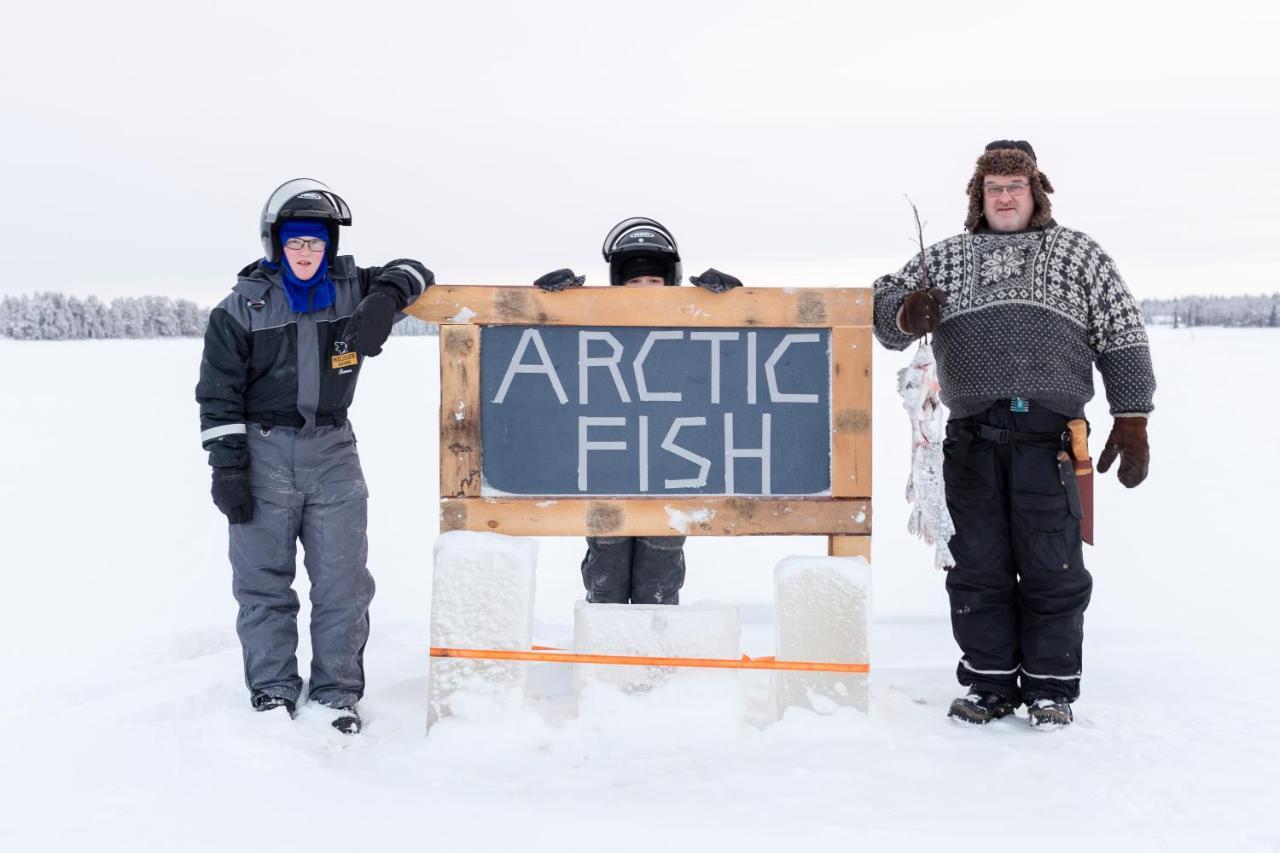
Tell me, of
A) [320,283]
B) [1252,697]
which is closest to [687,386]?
[320,283]

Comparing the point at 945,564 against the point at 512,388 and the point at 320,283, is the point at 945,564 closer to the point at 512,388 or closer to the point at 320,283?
the point at 512,388

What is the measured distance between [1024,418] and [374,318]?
219 centimetres

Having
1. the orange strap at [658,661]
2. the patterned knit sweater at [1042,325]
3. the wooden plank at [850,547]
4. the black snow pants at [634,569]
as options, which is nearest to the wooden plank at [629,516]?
the wooden plank at [850,547]

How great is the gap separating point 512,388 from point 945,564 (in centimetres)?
161

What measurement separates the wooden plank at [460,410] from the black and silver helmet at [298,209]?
621 mm

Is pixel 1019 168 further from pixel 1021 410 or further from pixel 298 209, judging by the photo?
pixel 298 209

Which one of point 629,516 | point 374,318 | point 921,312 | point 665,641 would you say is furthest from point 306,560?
point 921,312

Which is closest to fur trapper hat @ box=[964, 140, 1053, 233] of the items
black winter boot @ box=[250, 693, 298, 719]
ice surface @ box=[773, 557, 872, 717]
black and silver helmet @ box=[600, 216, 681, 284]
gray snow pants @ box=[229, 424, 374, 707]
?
black and silver helmet @ box=[600, 216, 681, 284]

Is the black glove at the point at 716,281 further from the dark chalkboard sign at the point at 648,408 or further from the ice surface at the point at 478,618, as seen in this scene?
Result: the ice surface at the point at 478,618

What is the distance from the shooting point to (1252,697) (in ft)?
11.4

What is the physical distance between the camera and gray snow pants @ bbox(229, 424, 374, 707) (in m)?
3.33

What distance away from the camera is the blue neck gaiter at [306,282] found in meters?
3.33

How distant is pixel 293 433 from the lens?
131 inches

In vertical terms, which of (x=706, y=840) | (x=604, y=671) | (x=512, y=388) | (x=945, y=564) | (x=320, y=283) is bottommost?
(x=706, y=840)
